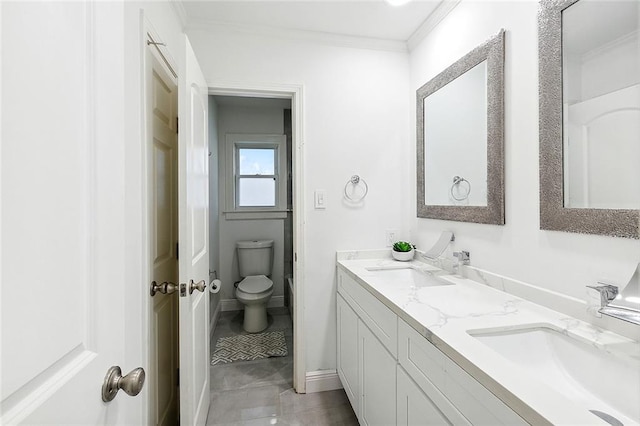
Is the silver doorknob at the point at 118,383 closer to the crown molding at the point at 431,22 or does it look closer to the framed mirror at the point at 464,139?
the framed mirror at the point at 464,139

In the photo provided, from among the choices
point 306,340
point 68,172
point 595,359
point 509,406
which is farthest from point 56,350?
point 306,340

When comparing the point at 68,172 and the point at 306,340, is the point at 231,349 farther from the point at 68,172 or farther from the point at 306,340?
the point at 68,172

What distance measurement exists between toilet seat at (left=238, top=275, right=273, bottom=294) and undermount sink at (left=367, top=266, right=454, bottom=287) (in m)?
1.38

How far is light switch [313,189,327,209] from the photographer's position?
1.94 m

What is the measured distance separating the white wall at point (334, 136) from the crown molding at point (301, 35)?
0.11 ft

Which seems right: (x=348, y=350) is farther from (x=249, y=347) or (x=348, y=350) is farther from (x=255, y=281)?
(x=255, y=281)

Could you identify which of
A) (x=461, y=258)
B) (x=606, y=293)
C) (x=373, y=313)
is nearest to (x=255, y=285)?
(x=373, y=313)

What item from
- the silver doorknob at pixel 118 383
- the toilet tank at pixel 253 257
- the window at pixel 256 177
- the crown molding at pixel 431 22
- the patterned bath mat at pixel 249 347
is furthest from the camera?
the window at pixel 256 177

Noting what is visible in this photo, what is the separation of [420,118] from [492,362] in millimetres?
Result: 1589

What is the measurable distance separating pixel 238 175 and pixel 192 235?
227 cm

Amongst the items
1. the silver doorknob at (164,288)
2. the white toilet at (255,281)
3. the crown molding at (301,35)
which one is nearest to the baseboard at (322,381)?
the white toilet at (255,281)

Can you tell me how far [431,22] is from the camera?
1755 mm

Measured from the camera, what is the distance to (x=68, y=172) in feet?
1.45

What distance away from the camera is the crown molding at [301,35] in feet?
5.92
